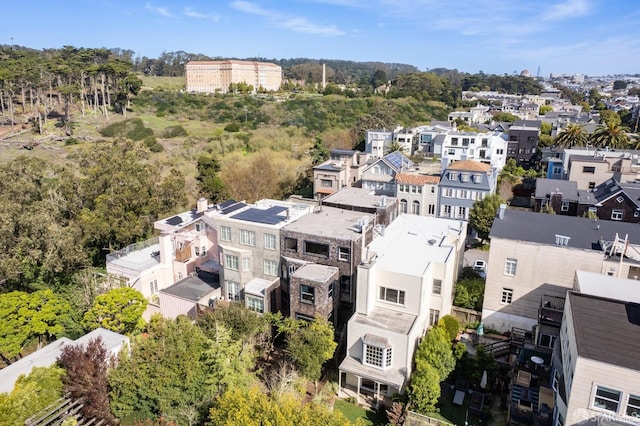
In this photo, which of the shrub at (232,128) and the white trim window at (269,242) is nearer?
the white trim window at (269,242)

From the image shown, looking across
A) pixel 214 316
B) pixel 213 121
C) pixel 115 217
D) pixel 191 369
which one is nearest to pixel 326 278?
pixel 214 316

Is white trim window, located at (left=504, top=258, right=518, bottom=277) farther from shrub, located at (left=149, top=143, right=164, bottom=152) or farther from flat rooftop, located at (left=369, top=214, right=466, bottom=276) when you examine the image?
shrub, located at (left=149, top=143, right=164, bottom=152)

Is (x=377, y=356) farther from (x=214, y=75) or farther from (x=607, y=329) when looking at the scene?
(x=214, y=75)

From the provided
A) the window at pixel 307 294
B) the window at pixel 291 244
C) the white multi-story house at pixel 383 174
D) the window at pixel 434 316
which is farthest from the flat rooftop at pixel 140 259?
the white multi-story house at pixel 383 174

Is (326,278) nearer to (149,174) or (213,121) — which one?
(149,174)

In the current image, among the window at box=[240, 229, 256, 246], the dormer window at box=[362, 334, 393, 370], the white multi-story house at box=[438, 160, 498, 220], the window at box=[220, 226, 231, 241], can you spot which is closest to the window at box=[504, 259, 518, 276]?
the dormer window at box=[362, 334, 393, 370]

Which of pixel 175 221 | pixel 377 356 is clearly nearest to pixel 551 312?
pixel 377 356

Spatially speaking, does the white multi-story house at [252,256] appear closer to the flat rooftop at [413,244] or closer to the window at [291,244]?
the window at [291,244]
